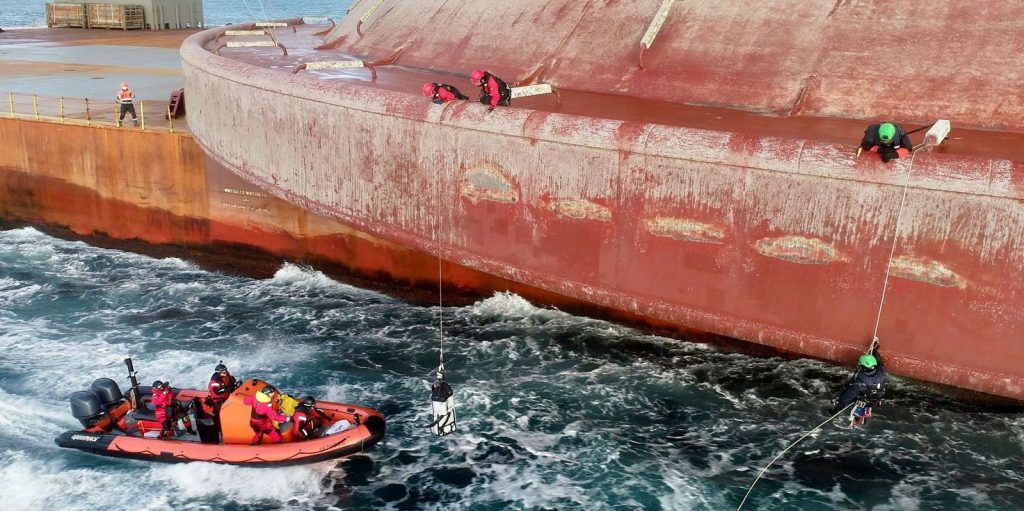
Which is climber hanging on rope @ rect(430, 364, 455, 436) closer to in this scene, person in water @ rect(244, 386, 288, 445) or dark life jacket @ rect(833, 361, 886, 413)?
person in water @ rect(244, 386, 288, 445)

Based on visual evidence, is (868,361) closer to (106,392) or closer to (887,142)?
(887,142)

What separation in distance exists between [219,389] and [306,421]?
1307 millimetres

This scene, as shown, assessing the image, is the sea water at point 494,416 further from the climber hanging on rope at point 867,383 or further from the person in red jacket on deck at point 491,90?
the person in red jacket on deck at point 491,90

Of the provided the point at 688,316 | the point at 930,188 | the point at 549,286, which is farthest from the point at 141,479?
the point at 930,188

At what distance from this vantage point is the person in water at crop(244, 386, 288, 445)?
443 inches

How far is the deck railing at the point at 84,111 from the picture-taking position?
20422 millimetres

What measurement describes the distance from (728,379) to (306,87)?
8.37 meters

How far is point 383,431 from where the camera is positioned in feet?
38.2

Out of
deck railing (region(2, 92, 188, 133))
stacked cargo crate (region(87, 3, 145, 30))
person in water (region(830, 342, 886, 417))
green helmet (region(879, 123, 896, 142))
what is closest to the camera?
green helmet (region(879, 123, 896, 142))

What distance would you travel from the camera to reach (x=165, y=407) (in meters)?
11.8

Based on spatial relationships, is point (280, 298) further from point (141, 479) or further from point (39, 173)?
A: point (39, 173)

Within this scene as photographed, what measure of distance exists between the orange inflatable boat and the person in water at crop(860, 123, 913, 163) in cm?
715

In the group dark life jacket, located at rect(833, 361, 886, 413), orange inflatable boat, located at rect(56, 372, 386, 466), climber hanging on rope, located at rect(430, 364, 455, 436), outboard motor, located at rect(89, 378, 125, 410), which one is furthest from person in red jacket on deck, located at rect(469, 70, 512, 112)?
outboard motor, located at rect(89, 378, 125, 410)

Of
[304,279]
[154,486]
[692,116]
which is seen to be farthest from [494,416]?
[304,279]
